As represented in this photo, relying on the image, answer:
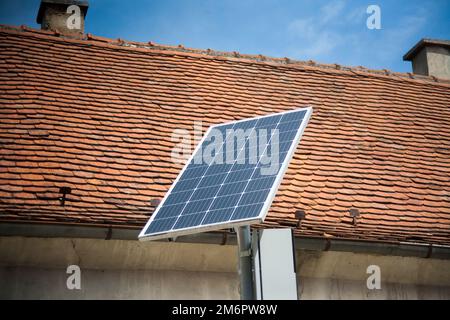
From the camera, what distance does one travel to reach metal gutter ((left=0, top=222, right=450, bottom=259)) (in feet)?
25.1

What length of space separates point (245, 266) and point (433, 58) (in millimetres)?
11683

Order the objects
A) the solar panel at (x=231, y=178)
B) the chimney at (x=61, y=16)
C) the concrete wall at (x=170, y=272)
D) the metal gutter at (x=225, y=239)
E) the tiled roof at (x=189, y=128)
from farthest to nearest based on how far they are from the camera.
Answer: the chimney at (x=61, y=16)
the tiled roof at (x=189, y=128)
the concrete wall at (x=170, y=272)
the metal gutter at (x=225, y=239)
the solar panel at (x=231, y=178)

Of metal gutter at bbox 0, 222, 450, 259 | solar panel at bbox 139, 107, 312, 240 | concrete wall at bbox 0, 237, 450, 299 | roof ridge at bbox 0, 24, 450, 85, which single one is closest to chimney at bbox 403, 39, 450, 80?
roof ridge at bbox 0, 24, 450, 85

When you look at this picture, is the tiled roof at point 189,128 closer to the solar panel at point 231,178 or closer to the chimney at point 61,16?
the chimney at point 61,16

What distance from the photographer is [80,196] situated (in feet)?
27.3

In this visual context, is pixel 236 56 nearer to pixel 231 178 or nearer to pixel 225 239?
pixel 225 239

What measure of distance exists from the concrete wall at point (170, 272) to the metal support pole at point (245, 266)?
3.08 metres

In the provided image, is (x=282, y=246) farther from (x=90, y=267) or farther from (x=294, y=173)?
(x=294, y=173)

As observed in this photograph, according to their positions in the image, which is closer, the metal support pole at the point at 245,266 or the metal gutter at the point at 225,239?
the metal support pole at the point at 245,266

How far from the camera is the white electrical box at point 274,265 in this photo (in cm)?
489

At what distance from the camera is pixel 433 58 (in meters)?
15.4

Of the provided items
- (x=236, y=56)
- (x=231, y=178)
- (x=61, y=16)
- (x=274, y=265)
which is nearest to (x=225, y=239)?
(x=231, y=178)

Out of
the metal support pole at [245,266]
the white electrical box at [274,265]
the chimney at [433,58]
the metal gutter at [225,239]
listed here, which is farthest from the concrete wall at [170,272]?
the chimney at [433,58]

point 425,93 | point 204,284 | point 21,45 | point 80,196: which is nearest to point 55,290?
point 80,196
